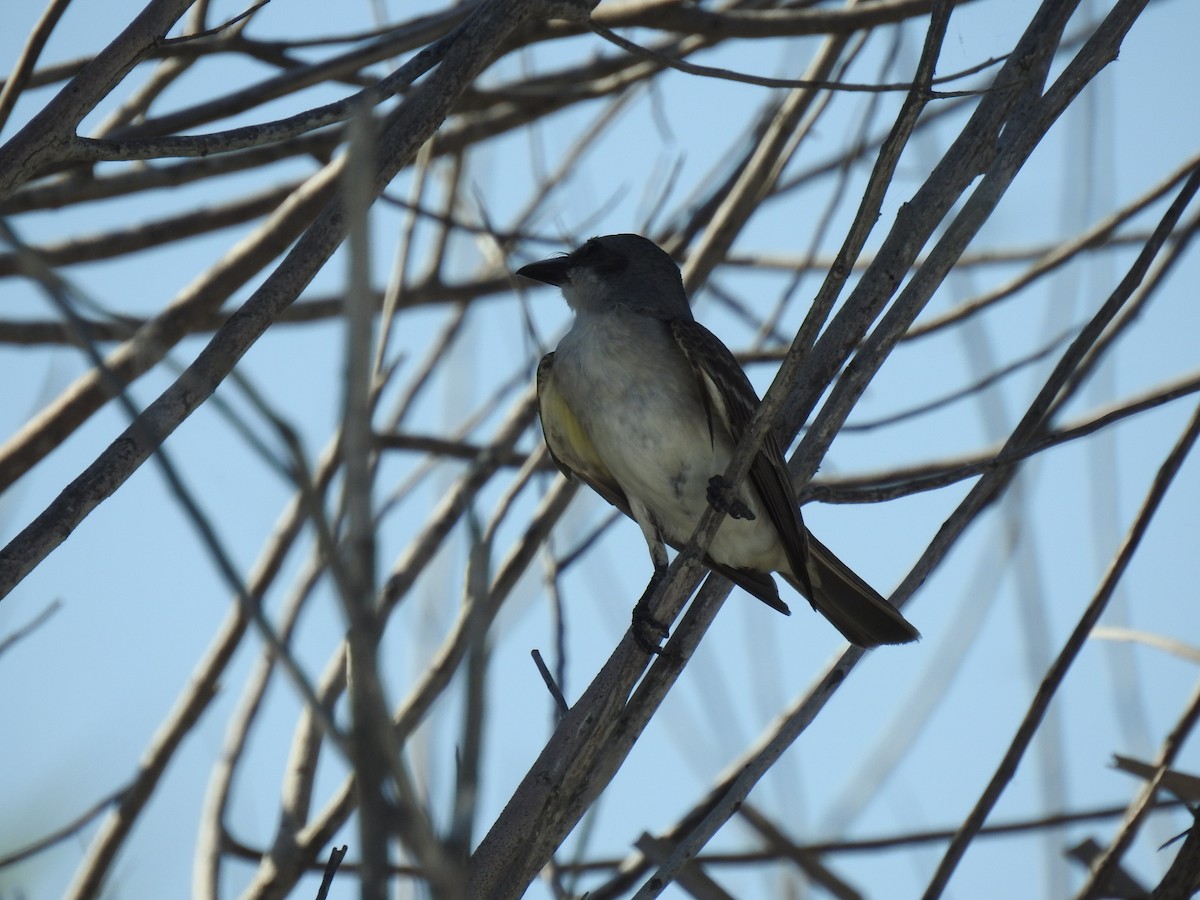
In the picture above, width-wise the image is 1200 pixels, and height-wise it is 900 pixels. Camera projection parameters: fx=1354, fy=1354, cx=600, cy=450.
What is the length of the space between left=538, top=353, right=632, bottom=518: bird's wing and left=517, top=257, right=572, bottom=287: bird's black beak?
2.29 ft

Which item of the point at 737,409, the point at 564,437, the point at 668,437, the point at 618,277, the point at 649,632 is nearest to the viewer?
Answer: the point at 649,632

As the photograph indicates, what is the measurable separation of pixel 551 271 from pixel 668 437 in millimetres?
1261

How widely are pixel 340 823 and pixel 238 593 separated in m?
3.25

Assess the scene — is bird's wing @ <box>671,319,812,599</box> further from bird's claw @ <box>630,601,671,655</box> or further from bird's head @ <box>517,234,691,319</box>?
bird's claw @ <box>630,601,671,655</box>

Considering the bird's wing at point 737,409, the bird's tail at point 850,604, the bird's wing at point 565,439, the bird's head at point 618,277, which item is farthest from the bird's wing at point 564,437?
the bird's tail at point 850,604

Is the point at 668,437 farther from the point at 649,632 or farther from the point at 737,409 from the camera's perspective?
the point at 649,632

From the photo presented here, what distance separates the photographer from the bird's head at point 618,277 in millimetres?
5312

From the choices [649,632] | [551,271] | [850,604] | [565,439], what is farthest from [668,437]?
[649,632]

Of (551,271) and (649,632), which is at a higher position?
(551,271)

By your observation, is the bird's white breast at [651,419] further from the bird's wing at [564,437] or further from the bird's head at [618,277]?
the bird's head at [618,277]

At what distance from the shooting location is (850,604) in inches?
186

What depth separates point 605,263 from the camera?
5656mm

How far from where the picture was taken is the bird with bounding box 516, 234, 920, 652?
4664mm

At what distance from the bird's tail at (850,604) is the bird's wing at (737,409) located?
0.75 ft
